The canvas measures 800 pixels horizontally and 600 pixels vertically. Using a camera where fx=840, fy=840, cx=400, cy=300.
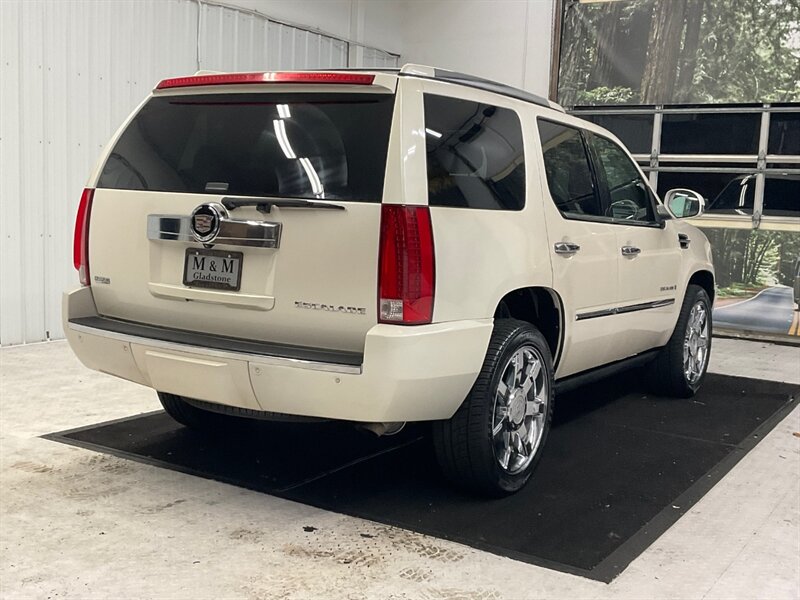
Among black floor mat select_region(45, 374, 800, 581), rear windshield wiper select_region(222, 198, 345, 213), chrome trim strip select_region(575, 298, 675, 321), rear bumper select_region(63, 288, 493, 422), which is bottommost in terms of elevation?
black floor mat select_region(45, 374, 800, 581)

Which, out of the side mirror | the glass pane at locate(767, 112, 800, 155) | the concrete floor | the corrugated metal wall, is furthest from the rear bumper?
the glass pane at locate(767, 112, 800, 155)

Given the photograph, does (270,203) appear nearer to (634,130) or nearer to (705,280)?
(705,280)

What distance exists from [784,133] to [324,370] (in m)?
7.86

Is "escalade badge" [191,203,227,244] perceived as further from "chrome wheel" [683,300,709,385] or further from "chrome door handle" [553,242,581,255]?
"chrome wheel" [683,300,709,385]

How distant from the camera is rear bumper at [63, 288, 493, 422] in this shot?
298 cm

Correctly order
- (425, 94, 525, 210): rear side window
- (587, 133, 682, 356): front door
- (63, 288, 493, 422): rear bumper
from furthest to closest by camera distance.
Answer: (587, 133, 682, 356): front door, (425, 94, 525, 210): rear side window, (63, 288, 493, 422): rear bumper

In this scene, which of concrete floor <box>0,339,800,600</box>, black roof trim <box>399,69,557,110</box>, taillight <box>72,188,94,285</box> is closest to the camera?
concrete floor <box>0,339,800,600</box>

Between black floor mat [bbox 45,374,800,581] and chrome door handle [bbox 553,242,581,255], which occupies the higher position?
chrome door handle [bbox 553,242,581,255]

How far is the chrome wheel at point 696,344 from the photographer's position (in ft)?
18.6

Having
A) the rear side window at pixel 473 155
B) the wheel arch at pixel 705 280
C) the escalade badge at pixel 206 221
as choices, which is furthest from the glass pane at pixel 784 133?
the escalade badge at pixel 206 221

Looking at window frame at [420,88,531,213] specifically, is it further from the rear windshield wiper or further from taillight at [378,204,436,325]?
the rear windshield wiper

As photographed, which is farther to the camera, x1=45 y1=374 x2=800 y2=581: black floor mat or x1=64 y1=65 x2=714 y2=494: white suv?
x1=45 y1=374 x2=800 y2=581: black floor mat

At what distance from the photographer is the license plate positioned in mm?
3229

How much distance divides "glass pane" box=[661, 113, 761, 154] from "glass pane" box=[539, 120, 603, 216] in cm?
575
